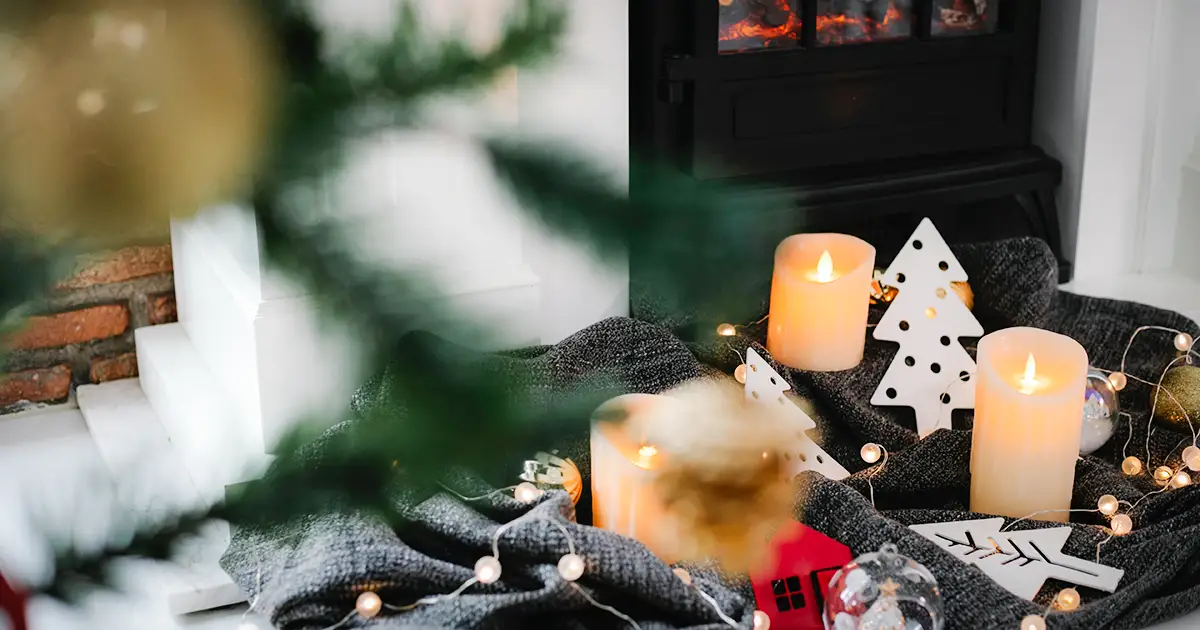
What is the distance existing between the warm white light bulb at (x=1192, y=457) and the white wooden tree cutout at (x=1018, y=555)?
185 millimetres

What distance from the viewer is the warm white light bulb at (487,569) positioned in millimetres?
1033

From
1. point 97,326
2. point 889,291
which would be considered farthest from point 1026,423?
point 97,326

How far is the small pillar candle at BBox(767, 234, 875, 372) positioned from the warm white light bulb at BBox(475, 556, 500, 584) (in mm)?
576

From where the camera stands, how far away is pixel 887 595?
991mm

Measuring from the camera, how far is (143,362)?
1685 mm

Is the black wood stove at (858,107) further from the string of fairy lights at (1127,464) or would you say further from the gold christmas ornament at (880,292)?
the string of fairy lights at (1127,464)

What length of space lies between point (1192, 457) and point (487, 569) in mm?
722

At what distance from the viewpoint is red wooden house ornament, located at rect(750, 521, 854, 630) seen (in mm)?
1088

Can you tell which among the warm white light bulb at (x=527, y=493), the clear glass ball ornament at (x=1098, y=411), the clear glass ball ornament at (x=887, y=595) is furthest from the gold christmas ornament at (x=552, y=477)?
the clear glass ball ornament at (x=1098, y=411)

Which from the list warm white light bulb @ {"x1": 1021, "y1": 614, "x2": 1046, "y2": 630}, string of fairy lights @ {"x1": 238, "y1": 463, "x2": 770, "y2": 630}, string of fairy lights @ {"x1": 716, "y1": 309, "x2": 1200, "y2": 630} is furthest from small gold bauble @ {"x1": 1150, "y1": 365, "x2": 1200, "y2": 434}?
string of fairy lights @ {"x1": 238, "y1": 463, "x2": 770, "y2": 630}

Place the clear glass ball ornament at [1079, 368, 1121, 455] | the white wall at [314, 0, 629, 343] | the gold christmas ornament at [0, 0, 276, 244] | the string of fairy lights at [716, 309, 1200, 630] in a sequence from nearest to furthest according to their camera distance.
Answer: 1. the gold christmas ornament at [0, 0, 276, 244]
2. the white wall at [314, 0, 629, 343]
3. the string of fairy lights at [716, 309, 1200, 630]
4. the clear glass ball ornament at [1079, 368, 1121, 455]

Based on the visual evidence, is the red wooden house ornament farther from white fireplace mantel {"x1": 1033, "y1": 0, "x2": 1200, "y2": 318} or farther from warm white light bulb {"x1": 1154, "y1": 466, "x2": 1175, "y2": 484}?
white fireplace mantel {"x1": 1033, "y1": 0, "x2": 1200, "y2": 318}

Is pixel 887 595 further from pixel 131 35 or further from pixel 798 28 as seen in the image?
pixel 798 28

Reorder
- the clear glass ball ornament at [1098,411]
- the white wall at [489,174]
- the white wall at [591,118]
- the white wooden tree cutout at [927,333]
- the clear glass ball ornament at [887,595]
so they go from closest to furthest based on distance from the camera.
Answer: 1. the white wall at [489,174]
2. the clear glass ball ornament at [887,595]
3. the clear glass ball ornament at [1098,411]
4. the white wooden tree cutout at [927,333]
5. the white wall at [591,118]
